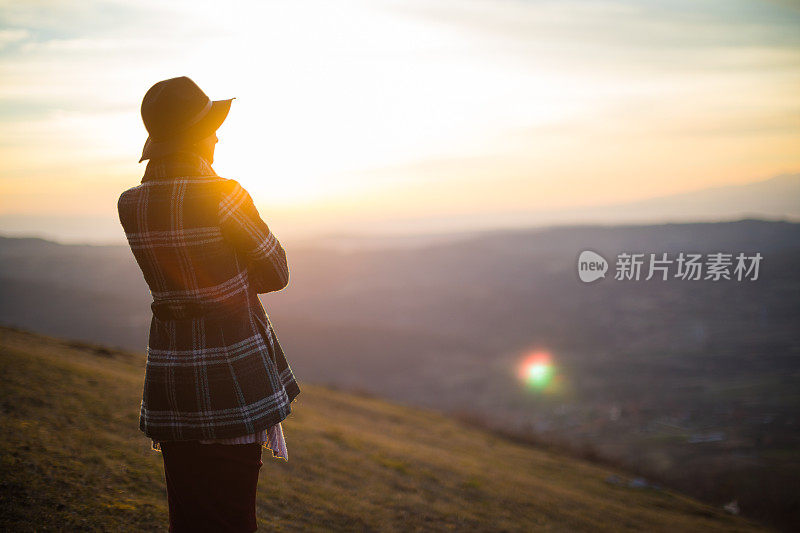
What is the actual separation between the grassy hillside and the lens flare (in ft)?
227

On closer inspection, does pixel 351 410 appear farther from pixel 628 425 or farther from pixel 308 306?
pixel 308 306

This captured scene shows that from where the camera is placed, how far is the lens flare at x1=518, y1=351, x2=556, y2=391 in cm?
8025

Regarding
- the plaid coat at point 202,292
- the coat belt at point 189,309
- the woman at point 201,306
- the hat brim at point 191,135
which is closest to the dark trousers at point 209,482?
the woman at point 201,306

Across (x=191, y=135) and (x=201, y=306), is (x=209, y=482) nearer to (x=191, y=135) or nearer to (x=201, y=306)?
(x=201, y=306)

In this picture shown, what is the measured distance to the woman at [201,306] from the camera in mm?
2547

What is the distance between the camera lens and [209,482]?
2.75 m

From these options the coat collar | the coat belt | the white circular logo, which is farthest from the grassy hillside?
the white circular logo

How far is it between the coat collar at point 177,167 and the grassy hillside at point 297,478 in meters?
3.39

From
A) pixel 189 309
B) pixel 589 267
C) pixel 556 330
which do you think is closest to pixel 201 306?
pixel 189 309

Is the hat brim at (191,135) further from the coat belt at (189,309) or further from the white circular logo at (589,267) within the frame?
the white circular logo at (589,267)

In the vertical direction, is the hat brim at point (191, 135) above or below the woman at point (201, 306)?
above

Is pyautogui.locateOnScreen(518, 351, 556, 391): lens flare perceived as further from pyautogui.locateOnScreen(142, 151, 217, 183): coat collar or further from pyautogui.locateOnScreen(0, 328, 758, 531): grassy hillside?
pyautogui.locateOnScreen(142, 151, 217, 183): coat collar

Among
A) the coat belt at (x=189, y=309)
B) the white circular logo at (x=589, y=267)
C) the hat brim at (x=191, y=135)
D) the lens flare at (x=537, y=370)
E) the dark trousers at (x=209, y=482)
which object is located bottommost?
the lens flare at (x=537, y=370)

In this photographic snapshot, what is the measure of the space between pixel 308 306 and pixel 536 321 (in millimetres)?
46653
